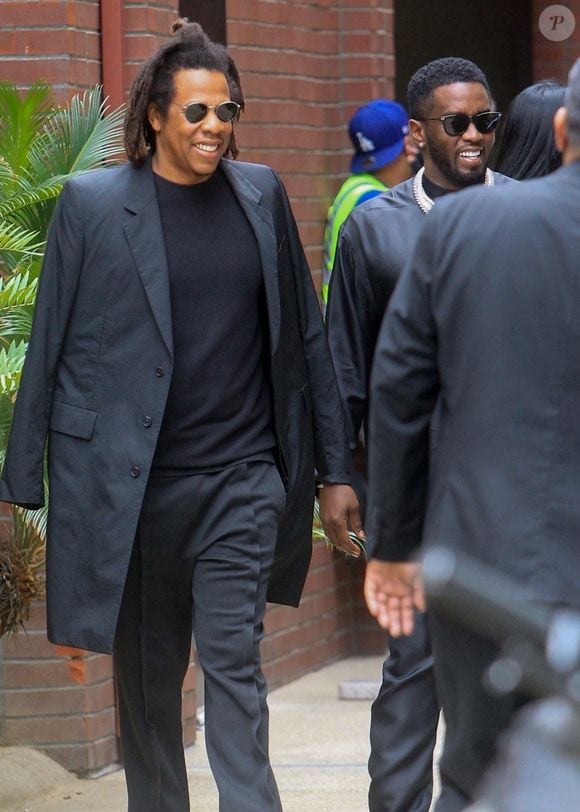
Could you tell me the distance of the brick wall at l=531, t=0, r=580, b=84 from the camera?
26.5 feet

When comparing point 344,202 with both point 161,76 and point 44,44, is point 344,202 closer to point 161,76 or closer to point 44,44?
point 44,44

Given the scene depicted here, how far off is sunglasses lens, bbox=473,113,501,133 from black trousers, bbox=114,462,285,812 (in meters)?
1.09

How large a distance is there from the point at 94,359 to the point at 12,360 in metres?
0.30

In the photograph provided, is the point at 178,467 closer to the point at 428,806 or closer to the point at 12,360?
the point at 12,360

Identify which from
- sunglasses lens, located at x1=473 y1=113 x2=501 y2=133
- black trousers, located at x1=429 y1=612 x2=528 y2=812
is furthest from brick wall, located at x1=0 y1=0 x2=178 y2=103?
black trousers, located at x1=429 y1=612 x2=528 y2=812

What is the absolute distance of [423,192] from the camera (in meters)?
4.71

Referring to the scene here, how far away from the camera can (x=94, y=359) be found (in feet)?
14.1

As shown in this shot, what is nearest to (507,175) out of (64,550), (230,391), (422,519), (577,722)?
(230,391)

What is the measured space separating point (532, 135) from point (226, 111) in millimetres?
1105

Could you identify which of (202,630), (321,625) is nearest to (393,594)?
(202,630)

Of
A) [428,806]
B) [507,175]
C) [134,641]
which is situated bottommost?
[428,806]

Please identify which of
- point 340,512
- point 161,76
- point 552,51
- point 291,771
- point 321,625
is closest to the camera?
point 161,76

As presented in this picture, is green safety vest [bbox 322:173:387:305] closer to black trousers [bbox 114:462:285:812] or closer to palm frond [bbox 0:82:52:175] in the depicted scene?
palm frond [bbox 0:82:52:175]

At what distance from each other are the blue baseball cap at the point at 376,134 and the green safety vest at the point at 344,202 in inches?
2.7
